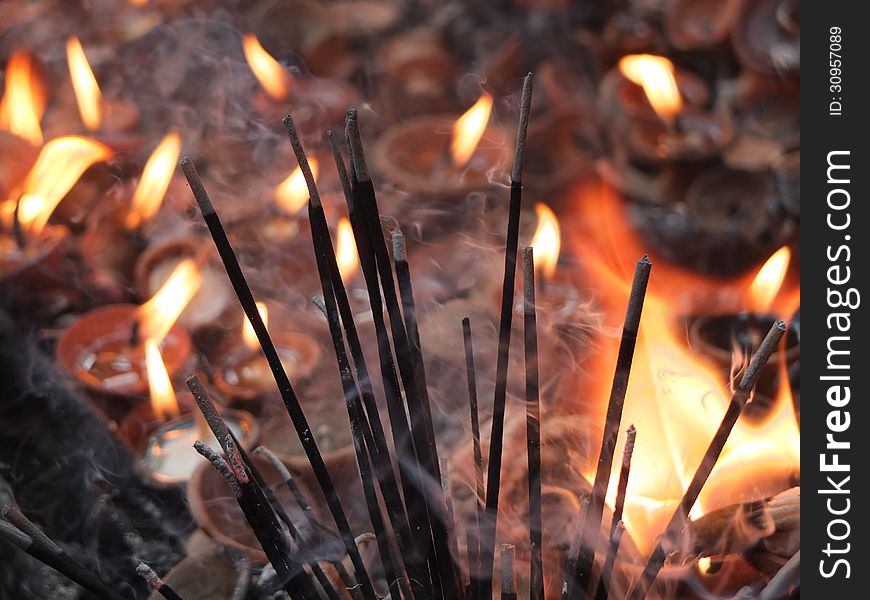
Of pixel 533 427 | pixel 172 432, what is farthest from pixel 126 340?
pixel 533 427

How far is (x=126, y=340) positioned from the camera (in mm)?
2898

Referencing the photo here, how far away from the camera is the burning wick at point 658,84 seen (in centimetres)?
365

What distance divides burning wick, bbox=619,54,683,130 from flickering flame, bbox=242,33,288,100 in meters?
1.64

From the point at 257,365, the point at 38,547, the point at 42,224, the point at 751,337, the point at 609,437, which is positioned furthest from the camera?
the point at 42,224

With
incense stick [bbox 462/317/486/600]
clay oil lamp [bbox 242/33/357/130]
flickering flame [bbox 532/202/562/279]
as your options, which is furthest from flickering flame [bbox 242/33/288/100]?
incense stick [bbox 462/317/486/600]

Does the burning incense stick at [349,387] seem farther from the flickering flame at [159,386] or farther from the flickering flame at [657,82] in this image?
the flickering flame at [657,82]

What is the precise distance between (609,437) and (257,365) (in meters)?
1.83

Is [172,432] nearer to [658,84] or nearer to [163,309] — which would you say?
[163,309]

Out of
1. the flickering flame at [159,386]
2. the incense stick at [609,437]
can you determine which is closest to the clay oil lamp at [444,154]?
A: the flickering flame at [159,386]

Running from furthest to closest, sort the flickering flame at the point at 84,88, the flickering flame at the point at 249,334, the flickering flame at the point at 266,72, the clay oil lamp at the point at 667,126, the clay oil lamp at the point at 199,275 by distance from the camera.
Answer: the flickering flame at the point at 266,72, the flickering flame at the point at 84,88, the clay oil lamp at the point at 667,126, the clay oil lamp at the point at 199,275, the flickering flame at the point at 249,334

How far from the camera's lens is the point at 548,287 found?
308cm

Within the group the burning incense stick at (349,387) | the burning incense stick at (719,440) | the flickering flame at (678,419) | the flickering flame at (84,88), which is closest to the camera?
the burning incense stick at (719,440)

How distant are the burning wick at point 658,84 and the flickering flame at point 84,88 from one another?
2.50 meters

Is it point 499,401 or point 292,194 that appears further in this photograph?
point 292,194
